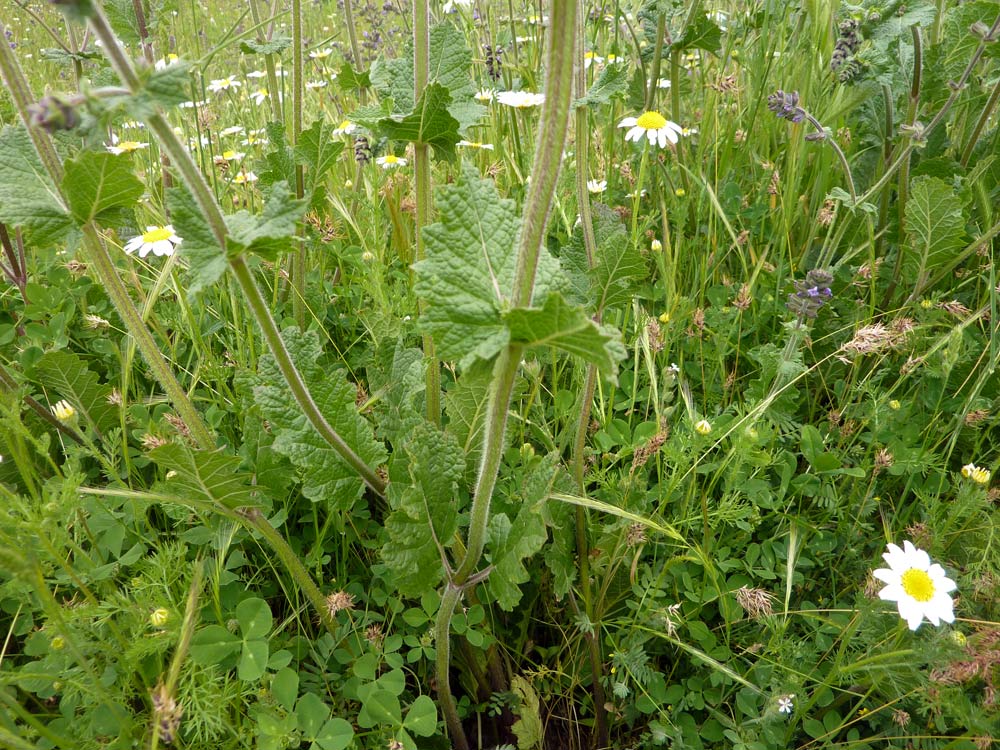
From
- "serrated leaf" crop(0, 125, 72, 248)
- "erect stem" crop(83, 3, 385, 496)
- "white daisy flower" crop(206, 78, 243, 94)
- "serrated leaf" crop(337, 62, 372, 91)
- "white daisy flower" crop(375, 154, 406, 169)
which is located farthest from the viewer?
"white daisy flower" crop(206, 78, 243, 94)

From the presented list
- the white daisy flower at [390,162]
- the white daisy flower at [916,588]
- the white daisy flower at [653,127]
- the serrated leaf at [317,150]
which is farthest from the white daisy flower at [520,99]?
the white daisy flower at [916,588]

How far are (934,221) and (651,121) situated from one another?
3.05 ft

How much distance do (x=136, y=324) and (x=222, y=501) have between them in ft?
1.28

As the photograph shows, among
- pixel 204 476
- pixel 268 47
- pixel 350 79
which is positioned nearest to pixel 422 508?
pixel 204 476

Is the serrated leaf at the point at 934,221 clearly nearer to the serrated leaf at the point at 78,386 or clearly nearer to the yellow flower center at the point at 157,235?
the yellow flower center at the point at 157,235

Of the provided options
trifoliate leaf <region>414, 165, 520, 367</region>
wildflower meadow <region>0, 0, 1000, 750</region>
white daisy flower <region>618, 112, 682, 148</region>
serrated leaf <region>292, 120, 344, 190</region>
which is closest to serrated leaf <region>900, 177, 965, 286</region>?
wildflower meadow <region>0, 0, 1000, 750</region>

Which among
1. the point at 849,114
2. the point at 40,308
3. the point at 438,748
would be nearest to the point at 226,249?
the point at 438,748

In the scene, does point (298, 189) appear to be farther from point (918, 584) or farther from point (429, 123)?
point (918, 584)

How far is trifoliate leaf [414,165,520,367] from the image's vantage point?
1.03m

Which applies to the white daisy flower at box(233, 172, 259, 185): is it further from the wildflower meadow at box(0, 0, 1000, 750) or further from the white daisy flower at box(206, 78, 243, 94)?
the white daisy flower at box(206, 78, 243, 94)

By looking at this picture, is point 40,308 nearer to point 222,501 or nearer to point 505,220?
point 222,501

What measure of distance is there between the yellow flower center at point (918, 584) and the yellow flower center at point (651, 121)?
1.61 meters

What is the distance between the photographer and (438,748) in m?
1.51

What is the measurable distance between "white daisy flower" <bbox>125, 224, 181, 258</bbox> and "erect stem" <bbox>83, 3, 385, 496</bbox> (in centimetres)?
93
